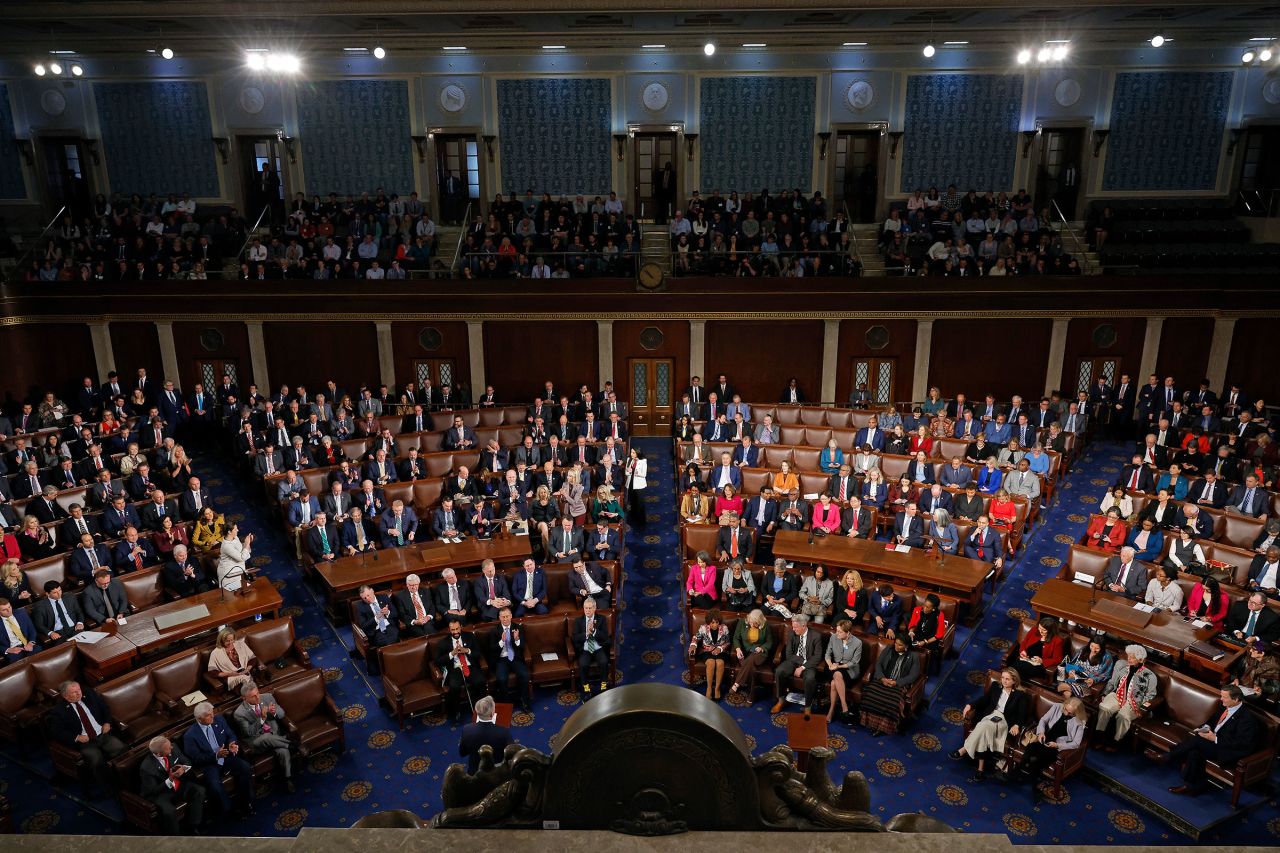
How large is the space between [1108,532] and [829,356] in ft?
24.6

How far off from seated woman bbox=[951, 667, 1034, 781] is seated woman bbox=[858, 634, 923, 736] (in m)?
0.67

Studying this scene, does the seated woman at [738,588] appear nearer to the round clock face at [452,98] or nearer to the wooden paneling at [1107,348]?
the wooden paneling at [1107,348]

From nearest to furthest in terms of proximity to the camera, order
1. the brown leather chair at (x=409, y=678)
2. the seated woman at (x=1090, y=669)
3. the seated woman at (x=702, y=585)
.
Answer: the seated woman at (x=1090, y=669) < the brown leather chair at (x=409, y=678) < the seated woman at (x=702, y=585)

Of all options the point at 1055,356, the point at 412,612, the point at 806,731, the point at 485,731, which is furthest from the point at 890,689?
the point at 1055,356

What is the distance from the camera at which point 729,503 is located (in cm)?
1167

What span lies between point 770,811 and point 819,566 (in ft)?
25.4

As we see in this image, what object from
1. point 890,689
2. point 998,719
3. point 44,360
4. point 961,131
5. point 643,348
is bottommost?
point 890,689

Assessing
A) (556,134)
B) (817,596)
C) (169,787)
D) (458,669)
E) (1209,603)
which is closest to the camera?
(169,787)

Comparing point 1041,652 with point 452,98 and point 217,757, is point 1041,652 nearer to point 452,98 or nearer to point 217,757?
point 217,757

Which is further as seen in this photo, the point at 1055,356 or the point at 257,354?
the point at 257,354

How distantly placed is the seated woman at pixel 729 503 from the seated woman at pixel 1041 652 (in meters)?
4.05

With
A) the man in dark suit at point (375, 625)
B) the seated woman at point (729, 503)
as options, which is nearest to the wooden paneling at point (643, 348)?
the seated woman at point (729, 503)

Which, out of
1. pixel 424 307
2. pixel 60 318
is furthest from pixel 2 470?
pixel 424 307

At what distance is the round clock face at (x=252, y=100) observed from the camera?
65.0 feet
